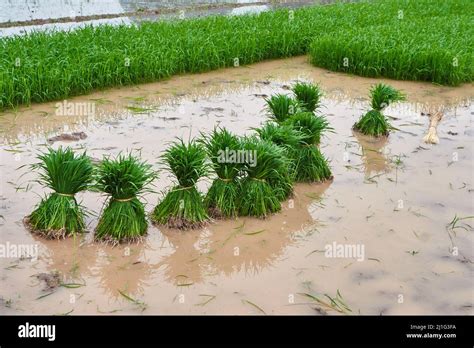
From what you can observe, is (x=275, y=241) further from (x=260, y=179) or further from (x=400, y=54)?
(x=400, y=54)

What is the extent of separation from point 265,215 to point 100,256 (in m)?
1.51

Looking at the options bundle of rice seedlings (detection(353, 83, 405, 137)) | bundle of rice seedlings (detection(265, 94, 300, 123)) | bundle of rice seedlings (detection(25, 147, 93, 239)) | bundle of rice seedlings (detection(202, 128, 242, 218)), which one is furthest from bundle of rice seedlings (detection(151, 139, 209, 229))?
bundle of rice seedlings (detection(353, 83, 405, 137))

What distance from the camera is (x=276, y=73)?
1054cm

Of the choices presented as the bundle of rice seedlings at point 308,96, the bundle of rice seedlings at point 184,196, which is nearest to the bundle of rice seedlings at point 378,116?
the bundle of rice seedlings at point 308,96

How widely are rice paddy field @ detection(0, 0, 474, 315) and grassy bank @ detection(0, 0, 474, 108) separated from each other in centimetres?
4

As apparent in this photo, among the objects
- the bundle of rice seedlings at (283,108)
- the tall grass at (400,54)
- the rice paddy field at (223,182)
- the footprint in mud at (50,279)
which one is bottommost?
the footprint in mud at (50,279)

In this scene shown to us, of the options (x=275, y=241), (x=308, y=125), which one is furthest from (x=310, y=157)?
(x=275, y=241)

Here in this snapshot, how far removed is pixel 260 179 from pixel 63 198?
5.65ft

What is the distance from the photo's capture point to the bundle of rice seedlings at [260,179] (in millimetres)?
5152

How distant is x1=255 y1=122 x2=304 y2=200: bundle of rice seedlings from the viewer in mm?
5465

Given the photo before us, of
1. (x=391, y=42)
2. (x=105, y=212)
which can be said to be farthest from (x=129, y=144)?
(x=391, y=42)

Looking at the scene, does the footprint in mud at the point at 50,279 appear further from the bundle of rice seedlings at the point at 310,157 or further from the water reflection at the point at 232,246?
the bundle of rice seedlings at the point at 310,157

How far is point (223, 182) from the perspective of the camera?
520 cm

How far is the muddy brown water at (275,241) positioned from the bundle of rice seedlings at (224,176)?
0.48 ft
